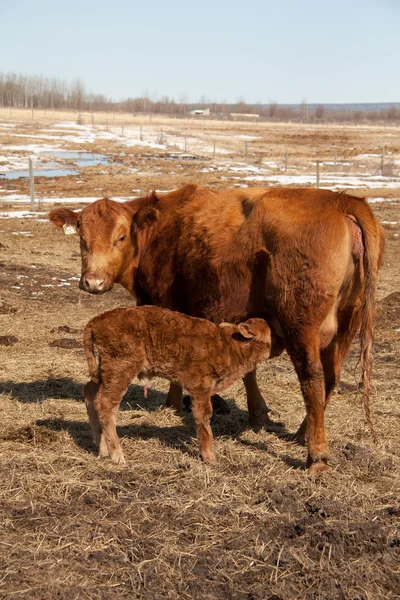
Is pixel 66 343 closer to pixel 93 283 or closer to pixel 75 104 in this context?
pixel 93 283

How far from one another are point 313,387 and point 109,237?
2.32m

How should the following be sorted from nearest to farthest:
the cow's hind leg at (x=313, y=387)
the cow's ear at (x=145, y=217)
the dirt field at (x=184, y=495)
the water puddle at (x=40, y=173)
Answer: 1. the dirt field at (x=184, y=495)
2. the cow's hind leg at (x=313, y=387)
3. the cow's ear at (x=145, y=217)
4. the water puddle at (x=40, y=173)

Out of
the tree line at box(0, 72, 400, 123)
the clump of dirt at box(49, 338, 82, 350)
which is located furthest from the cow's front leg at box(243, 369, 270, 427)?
the tree line at box(0, 72, 400, 123)

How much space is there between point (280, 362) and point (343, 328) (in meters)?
2.85

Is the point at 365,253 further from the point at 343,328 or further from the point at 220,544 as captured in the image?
the point at 220,544

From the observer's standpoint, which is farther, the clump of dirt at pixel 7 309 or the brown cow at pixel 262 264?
the clump of dirt at pixel 7 309

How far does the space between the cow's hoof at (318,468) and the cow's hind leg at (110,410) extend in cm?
138

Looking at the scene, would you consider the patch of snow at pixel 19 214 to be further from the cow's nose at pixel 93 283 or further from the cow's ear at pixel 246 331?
the cow's ear at pixel 246 331

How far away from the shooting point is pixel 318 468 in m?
5.08

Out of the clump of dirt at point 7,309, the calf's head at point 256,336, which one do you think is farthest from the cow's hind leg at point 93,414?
the clump of dirt at point 7,309

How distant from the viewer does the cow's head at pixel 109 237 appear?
612 centimetres

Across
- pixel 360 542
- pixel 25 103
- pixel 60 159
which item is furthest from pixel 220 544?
pixel 25 103

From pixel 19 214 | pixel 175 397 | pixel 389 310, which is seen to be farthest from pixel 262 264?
pixel 19 214

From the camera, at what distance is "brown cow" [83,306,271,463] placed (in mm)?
5094
